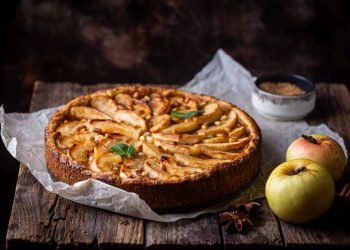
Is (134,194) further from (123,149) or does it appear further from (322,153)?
(322,153)

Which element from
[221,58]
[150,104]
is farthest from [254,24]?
[150,104]

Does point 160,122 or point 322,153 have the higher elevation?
point 322,153

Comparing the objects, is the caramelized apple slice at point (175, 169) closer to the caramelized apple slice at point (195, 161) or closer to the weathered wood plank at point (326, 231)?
the caramelized apple slice at point (195, 161)

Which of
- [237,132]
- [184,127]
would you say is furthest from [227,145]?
[184,127]

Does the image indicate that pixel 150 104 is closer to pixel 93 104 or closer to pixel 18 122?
pixel 93 104

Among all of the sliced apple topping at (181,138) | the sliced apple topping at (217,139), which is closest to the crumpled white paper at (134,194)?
the sliced apple topping at (217,139)
